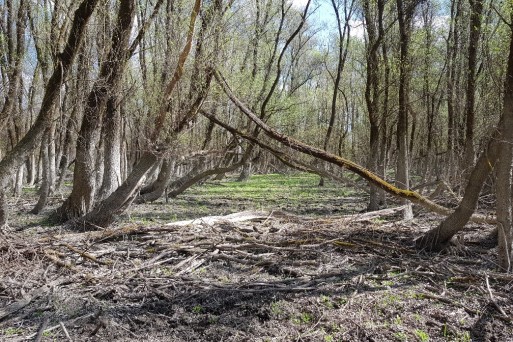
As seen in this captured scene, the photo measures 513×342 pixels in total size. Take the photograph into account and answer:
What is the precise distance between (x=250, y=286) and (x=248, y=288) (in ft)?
0.19

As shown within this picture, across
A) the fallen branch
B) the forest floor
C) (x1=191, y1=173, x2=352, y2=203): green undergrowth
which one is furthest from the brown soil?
(x1=191, y1=173, x2=352, y2=203): green undergrowth

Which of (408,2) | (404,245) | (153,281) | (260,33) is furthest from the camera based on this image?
(260,33)

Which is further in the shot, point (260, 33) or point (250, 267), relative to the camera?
point (260, 33)

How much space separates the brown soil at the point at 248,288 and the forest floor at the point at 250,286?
14mm

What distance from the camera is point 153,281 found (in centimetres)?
504

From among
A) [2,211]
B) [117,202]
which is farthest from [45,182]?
[2,211]

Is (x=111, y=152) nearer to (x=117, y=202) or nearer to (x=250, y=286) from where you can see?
(x=117, y=202)

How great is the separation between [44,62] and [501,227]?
567 inches

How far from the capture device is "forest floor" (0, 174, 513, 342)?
407 cm

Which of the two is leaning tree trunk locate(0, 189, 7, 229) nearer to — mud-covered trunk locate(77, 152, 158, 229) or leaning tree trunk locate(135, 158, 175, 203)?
mud-covered trunk locate(77, 152, 158, 229)

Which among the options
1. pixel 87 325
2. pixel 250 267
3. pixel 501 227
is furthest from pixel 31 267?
pixel 501 227

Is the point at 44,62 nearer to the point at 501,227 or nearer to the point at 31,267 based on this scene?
the point at 31,267

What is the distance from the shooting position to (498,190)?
5301 mm

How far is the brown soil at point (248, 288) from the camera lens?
4.07 meters
